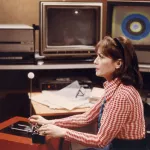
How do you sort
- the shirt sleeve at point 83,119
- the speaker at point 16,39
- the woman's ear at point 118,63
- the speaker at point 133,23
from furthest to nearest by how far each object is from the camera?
the speaker at point 133,23 → the speaker at point 16,39 → the shirt sleeve at point 83,119 → the woman's ear at point 118,63

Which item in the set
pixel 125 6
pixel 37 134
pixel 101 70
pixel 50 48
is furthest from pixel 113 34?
pixel 37 134

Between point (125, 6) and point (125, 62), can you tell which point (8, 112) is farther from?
point (125, 62)

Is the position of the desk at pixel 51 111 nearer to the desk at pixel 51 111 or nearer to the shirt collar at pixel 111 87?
the desk at pixel 51 111

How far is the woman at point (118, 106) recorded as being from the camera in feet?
5.66

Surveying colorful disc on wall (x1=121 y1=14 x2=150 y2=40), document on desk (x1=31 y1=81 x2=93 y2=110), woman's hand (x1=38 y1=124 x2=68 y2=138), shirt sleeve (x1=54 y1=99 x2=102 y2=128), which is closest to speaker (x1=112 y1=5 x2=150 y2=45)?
colorful disc on wall (x1=121 y1=14 x2=150 y2=40)

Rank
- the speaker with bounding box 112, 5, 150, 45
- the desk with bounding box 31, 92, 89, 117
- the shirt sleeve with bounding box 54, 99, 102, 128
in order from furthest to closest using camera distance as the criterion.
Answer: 1. the speaker with bounding box 112, 5, 150, 45
2. the desk with bounding box 31, 92, 89, 117
3. the shirt sleeve with bounding box 54, 99, 102, 128

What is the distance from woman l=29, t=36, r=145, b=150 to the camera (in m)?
1.72

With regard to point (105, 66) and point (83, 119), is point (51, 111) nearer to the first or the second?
point (83, 119)

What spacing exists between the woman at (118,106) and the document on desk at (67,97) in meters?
0.48

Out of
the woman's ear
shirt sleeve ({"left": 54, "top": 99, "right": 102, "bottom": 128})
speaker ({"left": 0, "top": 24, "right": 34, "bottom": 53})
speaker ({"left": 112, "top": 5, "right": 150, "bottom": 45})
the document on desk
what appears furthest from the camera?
speaker ({"left": 112, "top": 5, "right": 150, "bottom": 45})

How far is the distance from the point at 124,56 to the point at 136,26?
0.95m

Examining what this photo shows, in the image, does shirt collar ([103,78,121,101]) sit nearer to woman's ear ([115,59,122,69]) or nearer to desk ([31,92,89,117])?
woman's ear ([115,59,122,69])

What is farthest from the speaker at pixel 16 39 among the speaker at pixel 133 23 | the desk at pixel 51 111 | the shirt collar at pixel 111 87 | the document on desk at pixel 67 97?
the shirt collar at pixel 111 87

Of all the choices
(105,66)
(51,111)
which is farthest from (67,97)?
(105,66)
